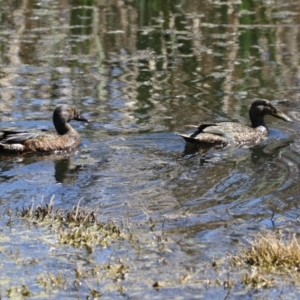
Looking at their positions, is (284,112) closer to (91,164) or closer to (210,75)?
(210,75)

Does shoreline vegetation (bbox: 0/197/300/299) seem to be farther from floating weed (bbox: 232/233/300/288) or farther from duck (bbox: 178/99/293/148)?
duck (bbox: 178/99/293/148)

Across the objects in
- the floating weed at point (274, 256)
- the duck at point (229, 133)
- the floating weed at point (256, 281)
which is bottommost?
the duck at point (229, 133)

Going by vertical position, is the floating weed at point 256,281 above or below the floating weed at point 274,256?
below

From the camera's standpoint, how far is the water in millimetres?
7363

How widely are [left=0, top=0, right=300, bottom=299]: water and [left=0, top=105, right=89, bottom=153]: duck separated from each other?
0.40 ft

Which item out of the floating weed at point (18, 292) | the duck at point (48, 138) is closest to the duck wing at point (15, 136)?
the duck at point (48, 138)

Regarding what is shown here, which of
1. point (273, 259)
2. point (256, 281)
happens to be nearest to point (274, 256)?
point (273, 259)

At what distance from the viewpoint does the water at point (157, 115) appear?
7363mm

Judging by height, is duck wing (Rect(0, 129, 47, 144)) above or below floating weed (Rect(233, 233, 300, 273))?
below

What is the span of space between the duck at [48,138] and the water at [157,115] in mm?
121

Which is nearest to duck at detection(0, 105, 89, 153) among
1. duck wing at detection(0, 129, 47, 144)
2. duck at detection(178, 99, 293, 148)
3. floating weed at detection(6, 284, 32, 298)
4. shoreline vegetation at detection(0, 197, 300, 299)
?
duck wing at detection(0, 129, 47, 144)

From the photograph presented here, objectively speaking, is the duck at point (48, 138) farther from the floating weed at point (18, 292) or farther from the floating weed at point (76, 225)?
the floating weed at point (18, 292)

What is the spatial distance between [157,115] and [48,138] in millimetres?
1660

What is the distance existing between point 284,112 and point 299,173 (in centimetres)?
291
